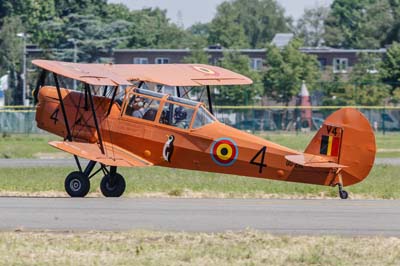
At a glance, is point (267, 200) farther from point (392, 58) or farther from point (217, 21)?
point (217, 21)

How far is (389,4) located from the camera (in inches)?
5025

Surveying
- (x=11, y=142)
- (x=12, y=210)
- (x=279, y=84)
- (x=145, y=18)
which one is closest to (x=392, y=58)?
(x=279, y=84)

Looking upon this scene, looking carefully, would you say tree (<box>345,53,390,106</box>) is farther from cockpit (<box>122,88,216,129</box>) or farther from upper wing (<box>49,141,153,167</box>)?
upper wing (<box>49,141,153,167</box>)

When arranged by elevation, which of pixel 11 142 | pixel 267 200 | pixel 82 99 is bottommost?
pixel 11 142

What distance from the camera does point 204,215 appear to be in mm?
17578

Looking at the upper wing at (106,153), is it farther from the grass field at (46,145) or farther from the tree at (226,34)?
the tree at (226,34)

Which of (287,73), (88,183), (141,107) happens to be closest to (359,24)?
(287,73)

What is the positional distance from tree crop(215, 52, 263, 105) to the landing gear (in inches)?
2141

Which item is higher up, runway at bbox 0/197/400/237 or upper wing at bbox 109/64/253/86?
upper wing at bbox 109/64/253/86

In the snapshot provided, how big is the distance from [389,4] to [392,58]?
45287 millimetres

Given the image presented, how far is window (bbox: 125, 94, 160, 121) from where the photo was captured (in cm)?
2186

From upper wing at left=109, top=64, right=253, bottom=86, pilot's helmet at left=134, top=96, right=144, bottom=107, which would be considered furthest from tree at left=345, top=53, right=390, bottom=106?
pilot's helmet at left=134, top=96, right=144, bottom=107

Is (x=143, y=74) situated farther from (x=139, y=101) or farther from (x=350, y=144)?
(x=350, y=144)

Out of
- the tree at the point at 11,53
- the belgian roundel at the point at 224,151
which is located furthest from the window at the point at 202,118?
the tree at the point at 11,53
